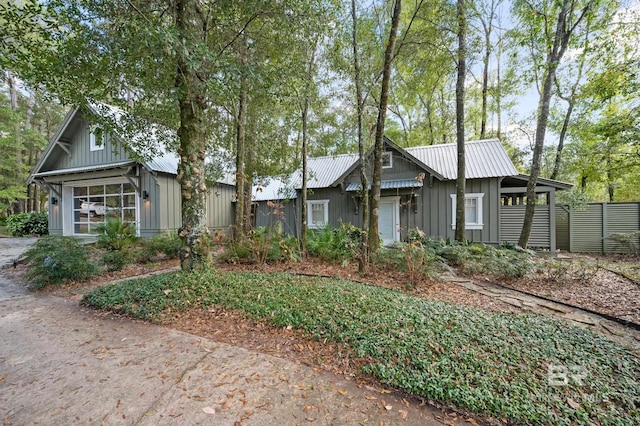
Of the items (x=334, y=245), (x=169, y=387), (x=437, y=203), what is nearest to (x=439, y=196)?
(x=437, y=203)

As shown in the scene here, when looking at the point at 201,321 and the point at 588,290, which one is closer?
the point at 201,321

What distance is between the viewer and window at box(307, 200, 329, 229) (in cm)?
1177

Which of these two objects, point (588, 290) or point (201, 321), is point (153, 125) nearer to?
point (201, 321)

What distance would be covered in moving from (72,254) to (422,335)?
22.2 feet

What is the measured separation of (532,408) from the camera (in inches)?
74.6

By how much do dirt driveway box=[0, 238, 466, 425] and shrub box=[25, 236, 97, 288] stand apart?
2.21 m

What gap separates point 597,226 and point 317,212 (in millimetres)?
10804

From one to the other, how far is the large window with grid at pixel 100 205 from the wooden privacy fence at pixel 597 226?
17.7 metres

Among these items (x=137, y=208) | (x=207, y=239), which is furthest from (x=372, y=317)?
(x=137, y=208)

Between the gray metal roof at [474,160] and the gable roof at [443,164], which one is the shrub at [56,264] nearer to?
the gable roof at [443,164]

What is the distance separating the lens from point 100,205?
38.7 ft

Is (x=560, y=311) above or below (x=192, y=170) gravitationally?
below

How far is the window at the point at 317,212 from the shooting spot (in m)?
11.8

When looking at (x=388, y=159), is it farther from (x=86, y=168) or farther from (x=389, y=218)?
(x=86, y=168)
